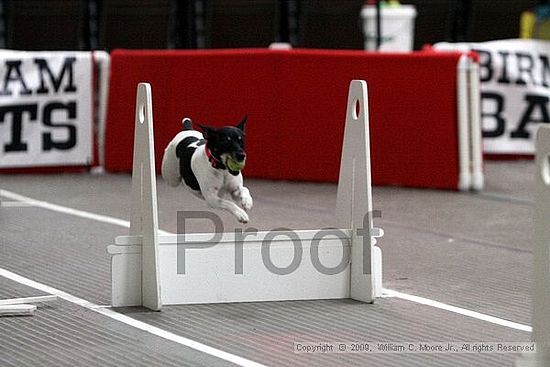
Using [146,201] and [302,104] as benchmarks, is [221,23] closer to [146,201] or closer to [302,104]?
[302,104]

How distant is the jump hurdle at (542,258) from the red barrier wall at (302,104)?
17.9ft

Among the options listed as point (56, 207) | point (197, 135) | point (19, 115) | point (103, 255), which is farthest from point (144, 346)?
point (19, 115)

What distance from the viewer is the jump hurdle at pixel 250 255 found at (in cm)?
555

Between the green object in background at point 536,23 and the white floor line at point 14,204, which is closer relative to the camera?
the white floor line at point 14,204

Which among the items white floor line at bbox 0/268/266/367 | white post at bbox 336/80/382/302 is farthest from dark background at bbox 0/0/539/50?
white post at bbox 336/80/382/302

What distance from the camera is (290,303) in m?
5.77

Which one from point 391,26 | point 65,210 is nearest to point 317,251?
point 65,210

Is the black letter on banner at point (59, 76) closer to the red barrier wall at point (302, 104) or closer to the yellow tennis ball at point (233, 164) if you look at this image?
the red barrier wall at point (302, 104)

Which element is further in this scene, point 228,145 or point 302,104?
point 302,104

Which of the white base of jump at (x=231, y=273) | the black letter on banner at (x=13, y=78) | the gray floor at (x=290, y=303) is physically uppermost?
the black letter on banner at (x=13, y=78)

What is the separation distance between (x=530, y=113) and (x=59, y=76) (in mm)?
4102

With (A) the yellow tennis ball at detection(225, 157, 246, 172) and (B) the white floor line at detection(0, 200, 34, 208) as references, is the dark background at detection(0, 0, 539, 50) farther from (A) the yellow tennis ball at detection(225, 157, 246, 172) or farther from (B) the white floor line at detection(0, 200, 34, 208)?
(A) the yellow tennis ball at detection(225, 157, 246, 172)

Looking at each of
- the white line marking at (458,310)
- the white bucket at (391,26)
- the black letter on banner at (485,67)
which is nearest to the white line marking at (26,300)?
the white line marking at (458,310)

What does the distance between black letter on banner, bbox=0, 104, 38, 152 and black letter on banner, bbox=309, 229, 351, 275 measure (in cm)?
520
